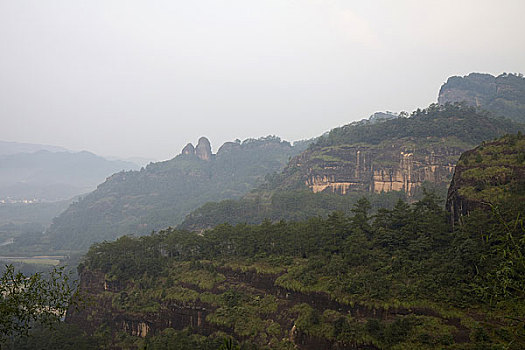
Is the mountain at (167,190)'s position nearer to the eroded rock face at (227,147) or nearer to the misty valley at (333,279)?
the eroded rock face at (227,147)

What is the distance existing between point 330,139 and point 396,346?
183ft

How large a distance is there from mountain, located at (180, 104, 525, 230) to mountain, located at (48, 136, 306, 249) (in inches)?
1269

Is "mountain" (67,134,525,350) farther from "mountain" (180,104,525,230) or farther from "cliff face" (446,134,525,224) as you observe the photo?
"mountain" (180,104,525,230)

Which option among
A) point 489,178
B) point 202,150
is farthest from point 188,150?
point 489,178

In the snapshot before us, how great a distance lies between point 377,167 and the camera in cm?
5147

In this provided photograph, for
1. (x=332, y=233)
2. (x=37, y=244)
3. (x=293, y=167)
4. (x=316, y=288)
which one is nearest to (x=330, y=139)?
(x=293, y=167)

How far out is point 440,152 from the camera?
Answer: 45625mm

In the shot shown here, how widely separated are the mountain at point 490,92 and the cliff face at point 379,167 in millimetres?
33985

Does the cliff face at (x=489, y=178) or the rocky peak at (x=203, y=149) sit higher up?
the rocky peak at (x=203, y=149)

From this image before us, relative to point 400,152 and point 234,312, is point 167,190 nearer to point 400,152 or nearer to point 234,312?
point 400,152

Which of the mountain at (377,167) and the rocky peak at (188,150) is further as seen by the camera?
the rocky peak at (188,150)

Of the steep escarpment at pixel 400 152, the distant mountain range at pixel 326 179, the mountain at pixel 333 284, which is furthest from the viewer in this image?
the distant mountain range at pixel 326 179

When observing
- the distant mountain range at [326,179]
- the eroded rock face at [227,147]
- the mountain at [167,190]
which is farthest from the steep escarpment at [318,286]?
the eroded rock face at [227,147]

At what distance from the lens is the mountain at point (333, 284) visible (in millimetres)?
13500
